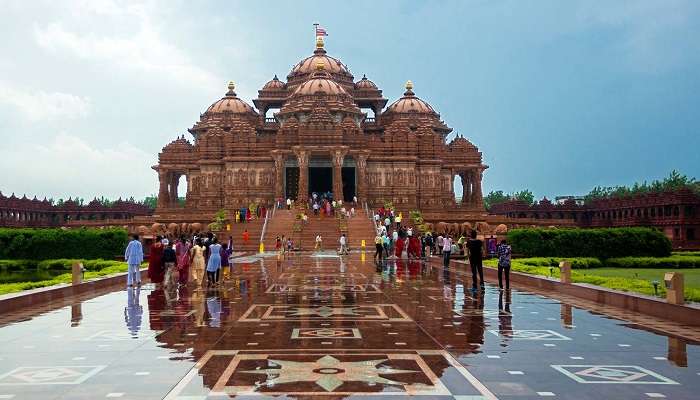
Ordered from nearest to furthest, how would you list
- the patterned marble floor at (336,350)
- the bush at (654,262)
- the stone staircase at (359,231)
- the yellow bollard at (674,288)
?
1. the patterned marble floor at (336,350)
2. the yellow bollard at (674,288)
3. the bush at (654,262)
4. the stone staircase at (359,231)

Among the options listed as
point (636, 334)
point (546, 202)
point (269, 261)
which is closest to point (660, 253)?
point (269, 261)

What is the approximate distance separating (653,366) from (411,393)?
399 cm

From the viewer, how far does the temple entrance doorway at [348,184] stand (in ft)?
227

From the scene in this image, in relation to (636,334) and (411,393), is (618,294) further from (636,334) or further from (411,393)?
(411,393)

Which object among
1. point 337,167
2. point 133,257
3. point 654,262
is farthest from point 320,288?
point 337,167

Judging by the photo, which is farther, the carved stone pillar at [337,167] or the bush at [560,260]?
the carved stone pillar at [337,167]

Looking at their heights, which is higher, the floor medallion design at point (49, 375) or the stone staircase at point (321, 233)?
the stone staircase at point (321, 233)

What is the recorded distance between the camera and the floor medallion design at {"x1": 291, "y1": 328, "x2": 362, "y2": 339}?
480 inches

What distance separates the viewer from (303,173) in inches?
2475

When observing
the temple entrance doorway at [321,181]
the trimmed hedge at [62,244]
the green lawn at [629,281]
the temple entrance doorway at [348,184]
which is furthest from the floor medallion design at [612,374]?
the temple entrance doorway at [321,181]

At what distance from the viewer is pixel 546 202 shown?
285 ft

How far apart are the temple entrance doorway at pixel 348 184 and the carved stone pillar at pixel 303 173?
6.42 meters

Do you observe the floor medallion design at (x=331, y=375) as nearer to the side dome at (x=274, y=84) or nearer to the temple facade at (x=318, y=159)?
the temple facade at (x=318, y=159)

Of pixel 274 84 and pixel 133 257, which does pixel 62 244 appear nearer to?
pixel 133 257
